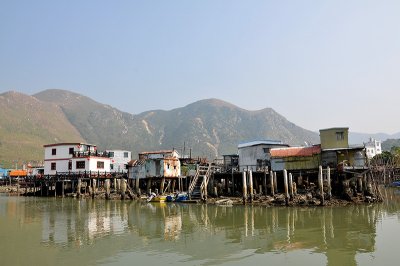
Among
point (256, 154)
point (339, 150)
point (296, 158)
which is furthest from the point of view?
point (256, 154)

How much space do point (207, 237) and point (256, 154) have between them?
30.5m

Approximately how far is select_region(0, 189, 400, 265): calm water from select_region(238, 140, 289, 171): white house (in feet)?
49.1

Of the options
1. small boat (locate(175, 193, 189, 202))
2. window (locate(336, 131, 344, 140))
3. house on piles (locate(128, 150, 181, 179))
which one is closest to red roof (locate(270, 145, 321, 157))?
window (locate(336, 131, 344, 140))

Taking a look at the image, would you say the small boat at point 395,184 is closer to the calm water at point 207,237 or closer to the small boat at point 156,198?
the calm water at point 207,237

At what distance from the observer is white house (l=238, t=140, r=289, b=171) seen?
170ft

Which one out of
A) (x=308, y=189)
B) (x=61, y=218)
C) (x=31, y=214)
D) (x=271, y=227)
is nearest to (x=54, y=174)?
(x=31, y=214)

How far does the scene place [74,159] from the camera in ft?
215

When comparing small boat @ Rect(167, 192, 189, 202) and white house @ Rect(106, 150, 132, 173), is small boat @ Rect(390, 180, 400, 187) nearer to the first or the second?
small boat @ Rect(167, 192, 189, 202)

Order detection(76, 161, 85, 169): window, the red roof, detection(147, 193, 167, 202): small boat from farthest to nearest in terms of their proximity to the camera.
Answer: detection(76, 161, 85, 169): window, detection(147, 193, 167, 202): small boat, the red roof

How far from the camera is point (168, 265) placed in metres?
16.7

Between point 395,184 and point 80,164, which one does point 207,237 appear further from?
point 395,184

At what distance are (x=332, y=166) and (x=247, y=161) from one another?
41.8ft

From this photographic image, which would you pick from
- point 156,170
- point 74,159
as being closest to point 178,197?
point 156,170

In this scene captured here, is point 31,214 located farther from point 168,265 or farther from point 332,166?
point 332,166
